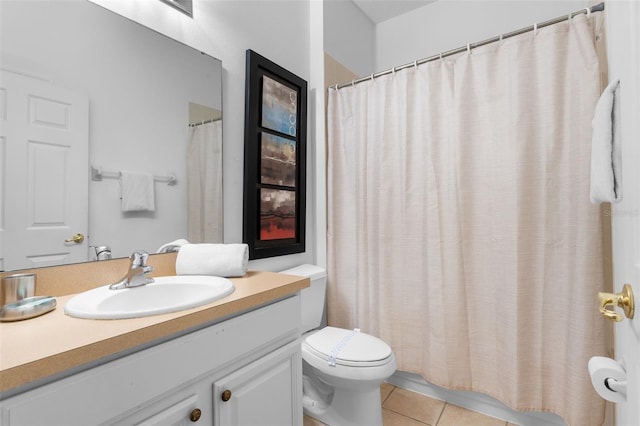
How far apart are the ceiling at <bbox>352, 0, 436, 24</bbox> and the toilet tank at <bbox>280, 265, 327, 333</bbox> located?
2.07 metres

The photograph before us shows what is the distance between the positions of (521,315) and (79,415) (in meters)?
A: 1.62

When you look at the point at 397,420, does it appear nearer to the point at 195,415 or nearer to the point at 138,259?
the point at 195,415

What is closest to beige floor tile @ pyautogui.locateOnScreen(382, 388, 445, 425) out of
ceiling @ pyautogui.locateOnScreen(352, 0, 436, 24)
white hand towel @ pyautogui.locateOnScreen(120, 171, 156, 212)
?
white hand towel @ pyautogui.locateOnScreen(120, 171, 156, 212)

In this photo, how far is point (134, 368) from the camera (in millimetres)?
675

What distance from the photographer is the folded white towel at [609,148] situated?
2.24ft

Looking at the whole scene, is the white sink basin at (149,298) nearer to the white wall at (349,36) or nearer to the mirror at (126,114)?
the mirror at (126,114)

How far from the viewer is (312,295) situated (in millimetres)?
1744

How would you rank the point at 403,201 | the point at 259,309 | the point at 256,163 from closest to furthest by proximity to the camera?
1. the point at 259,309
2. the point at 256,163
3. the point at 403,201

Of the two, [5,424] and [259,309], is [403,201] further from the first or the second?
[5,424]

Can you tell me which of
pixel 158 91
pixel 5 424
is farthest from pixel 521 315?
pixel 158 91

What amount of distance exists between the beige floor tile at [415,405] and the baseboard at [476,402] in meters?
0.04

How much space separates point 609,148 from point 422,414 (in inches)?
61.2

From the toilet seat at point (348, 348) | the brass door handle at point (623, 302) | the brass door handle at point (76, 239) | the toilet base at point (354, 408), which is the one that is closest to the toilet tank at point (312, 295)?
the toilet seat at point (348, 348)

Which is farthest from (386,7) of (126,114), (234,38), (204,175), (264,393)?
(264,393)
